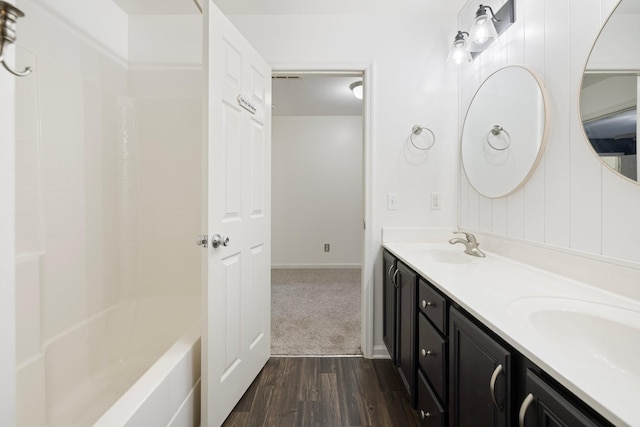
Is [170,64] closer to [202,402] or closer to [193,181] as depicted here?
[193,181]

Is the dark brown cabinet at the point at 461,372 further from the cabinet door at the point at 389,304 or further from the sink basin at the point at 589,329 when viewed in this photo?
the sink basin at the point at 589,329

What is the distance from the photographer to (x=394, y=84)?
6.49 feet

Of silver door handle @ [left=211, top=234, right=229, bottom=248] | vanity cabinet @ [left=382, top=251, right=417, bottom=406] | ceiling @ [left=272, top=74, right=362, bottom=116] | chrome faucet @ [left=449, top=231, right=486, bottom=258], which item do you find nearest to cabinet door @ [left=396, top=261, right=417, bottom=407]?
vanity cabinet @ [left=382, top=251, right=417, bottom=406]

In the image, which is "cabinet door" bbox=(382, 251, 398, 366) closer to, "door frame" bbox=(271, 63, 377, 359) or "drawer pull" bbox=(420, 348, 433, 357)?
"door frame" bbox=(271, 63, 377, 359)

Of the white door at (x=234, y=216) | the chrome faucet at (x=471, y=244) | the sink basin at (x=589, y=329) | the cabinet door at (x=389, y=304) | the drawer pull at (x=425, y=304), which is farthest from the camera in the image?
the cabinet door at (x=389, y=304)

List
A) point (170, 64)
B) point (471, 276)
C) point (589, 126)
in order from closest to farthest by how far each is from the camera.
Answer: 1. point (589, 126)
2. point (471, 276)
3. point (170, 64)

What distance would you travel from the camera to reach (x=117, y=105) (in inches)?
73.4

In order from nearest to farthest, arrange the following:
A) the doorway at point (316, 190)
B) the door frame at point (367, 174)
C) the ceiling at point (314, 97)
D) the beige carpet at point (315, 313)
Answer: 1. the door frame at point (367, 174)
2. the beige carpet at point (315, 313)
3. the ceiling at point (314, 97)
4. the doorway at point (316, 190)

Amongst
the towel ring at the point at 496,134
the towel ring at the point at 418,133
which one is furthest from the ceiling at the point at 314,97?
the towel ring at the point at 496,134

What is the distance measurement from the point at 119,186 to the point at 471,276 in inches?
86.7

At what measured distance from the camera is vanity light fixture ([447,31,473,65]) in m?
1.73

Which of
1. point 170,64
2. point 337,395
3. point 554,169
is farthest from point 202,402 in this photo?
point 170,64

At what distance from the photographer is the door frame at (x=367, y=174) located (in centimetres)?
196

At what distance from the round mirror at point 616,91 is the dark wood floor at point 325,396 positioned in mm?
1461
